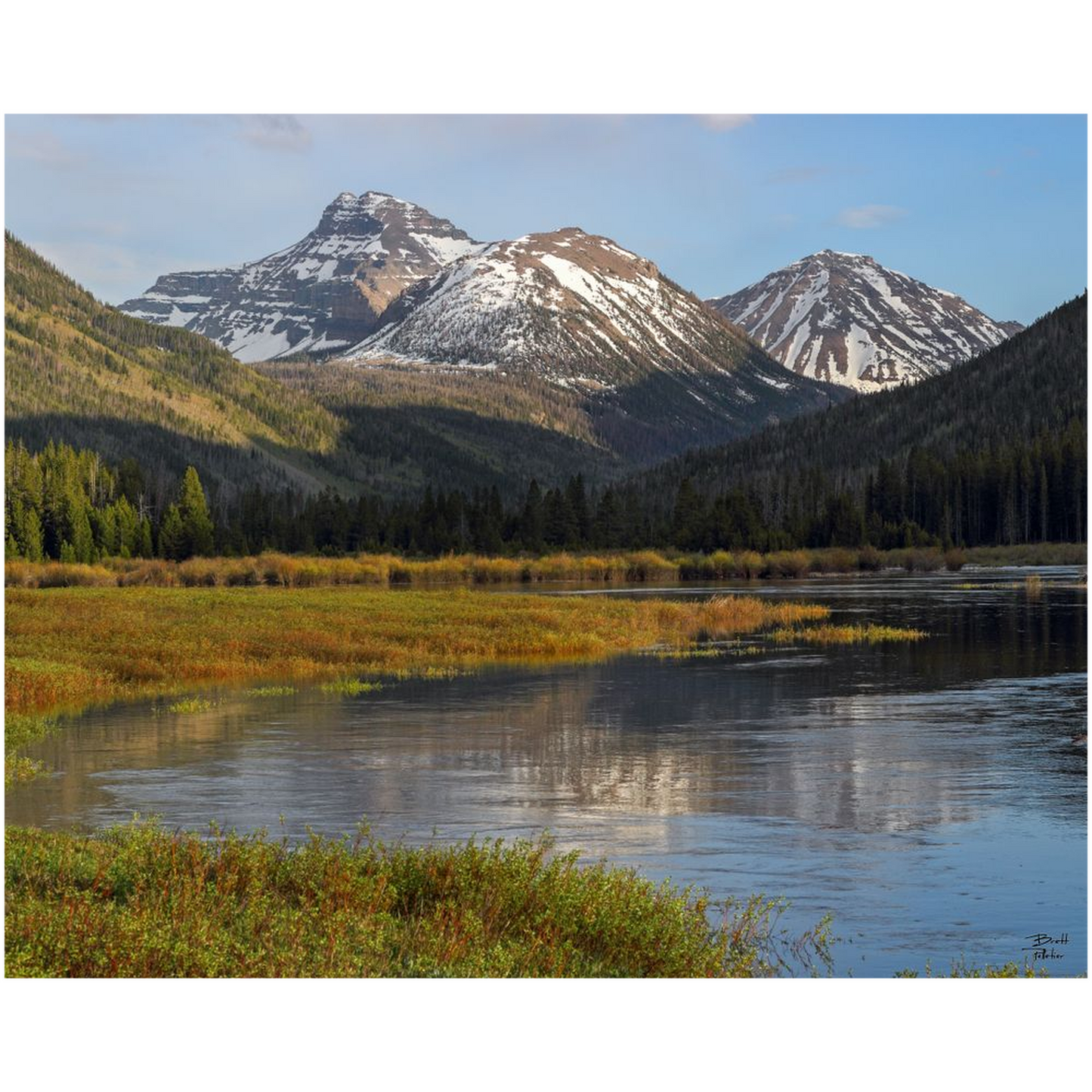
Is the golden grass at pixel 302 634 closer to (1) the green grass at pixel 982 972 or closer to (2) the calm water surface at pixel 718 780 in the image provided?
(2) the calm water surface at pixel 718 780

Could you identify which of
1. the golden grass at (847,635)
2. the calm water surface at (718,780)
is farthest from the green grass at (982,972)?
the golden grass at (847,635)

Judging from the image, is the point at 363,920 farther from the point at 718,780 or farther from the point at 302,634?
the point at 302,634

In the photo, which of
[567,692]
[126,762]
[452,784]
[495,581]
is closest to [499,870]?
[452,784]

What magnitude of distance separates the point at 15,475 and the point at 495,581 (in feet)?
178

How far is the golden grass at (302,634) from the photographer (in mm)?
42500

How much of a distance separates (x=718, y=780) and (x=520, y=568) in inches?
3970

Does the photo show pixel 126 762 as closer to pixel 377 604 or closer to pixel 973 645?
pixel 973 645

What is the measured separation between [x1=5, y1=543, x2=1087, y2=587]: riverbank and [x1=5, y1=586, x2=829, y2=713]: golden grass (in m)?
33.9

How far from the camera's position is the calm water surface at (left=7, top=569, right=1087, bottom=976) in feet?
62.2

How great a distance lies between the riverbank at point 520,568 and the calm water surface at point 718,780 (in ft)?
243
